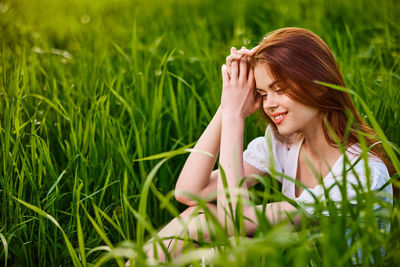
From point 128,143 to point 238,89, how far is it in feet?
1.69

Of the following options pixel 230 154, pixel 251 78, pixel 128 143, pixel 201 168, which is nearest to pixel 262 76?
pixel 251 78

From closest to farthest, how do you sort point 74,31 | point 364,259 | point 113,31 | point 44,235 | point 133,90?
point 364,259 < point 44,235 < point 133,90 < point 113,31 < point 74,31

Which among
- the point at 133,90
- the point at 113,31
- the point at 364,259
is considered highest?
the point at 113,31

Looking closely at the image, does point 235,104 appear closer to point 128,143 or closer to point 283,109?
point 283,109

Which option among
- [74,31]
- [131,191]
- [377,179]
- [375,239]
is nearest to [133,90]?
[131,191]

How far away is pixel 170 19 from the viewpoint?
4.56 m

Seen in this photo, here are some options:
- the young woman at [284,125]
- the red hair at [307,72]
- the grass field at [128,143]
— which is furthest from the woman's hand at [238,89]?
the grass field at [128,143]

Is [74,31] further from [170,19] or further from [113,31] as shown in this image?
[170,19]

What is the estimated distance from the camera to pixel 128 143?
2.06 m

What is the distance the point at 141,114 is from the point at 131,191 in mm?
445

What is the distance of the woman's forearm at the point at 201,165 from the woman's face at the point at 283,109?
0.24m

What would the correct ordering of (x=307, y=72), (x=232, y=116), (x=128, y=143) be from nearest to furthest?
(x=307, y=72)
(x=232, y=116)
(x=128, y=143)

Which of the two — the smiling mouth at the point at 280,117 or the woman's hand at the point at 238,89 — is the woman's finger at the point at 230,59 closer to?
the woman's hand at the point at 238,89

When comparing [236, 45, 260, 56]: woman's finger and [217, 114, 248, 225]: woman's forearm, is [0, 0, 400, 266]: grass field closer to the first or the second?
[217, 114, 248, 225]: woman's forearm
